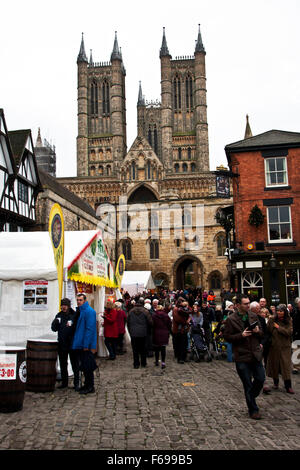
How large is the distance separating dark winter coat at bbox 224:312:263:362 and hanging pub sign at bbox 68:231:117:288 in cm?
407

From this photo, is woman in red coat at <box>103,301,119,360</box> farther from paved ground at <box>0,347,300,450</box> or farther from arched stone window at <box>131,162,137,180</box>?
arched stone window at <box>131,162,137,180</box>

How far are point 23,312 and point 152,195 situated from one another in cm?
5174

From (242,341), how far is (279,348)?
2.10 metres

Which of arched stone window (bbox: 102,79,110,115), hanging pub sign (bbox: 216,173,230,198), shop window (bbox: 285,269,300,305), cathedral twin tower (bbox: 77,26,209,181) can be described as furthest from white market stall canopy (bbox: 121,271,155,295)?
arched stone window (bbox: 102,79,110,115)

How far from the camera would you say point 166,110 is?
224 ft

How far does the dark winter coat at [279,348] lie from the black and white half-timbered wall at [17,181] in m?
12.5

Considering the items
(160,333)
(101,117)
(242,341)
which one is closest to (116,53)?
(101,117)

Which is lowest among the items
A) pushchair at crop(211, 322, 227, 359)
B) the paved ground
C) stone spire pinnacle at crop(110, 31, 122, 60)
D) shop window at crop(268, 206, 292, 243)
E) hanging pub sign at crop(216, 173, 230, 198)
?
the paved ground

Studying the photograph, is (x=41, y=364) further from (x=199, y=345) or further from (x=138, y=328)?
(x=199, y=345)

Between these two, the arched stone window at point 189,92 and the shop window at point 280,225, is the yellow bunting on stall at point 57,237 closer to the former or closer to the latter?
the shop window at point 280,225

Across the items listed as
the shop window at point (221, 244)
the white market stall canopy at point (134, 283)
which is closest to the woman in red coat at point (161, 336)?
the white market stall canopy at point (134, 283)

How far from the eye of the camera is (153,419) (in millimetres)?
5254

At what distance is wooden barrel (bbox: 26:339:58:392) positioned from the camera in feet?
21.6
